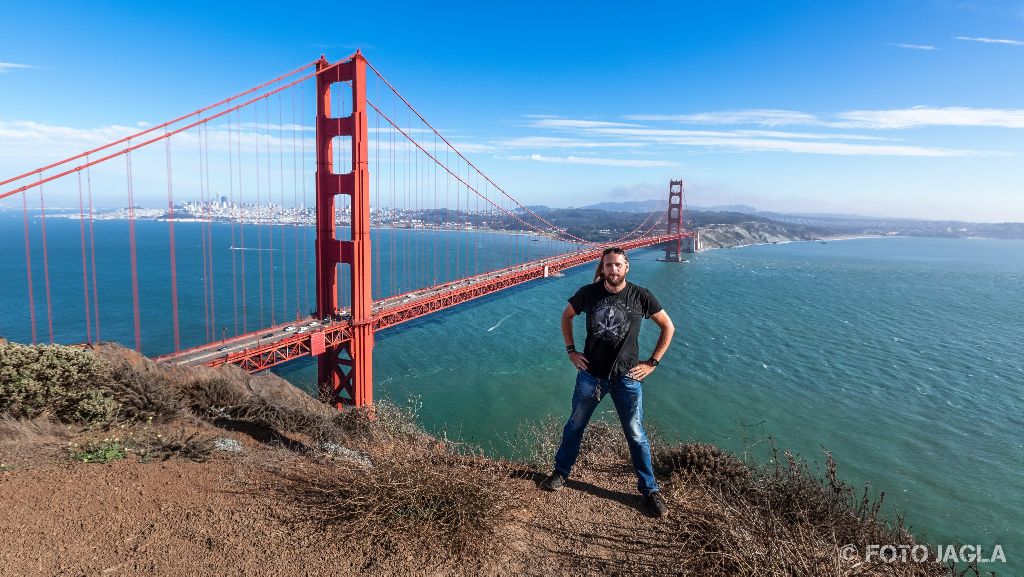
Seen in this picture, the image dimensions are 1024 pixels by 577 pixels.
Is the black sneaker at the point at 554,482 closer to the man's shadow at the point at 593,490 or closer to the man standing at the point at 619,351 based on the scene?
the man's shadow at the point at 593,490

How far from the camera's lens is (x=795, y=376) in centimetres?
2055

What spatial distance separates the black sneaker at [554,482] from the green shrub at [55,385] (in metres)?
5.05

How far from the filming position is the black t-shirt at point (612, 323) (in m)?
3.86

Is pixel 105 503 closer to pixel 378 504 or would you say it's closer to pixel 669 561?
pixel 378 504

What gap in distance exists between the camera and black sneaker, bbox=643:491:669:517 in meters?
3.85

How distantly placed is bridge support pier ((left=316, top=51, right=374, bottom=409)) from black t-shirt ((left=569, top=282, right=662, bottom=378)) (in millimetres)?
12613

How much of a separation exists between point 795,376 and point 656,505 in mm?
19857

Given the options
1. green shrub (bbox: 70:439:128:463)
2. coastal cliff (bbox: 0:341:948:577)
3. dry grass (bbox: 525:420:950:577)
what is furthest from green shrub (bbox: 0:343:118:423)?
dry grass (bbox: 525:420:950:577)

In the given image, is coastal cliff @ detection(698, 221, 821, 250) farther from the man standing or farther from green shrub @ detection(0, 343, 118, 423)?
green shrub @ detection(0, 343, 118, 423)

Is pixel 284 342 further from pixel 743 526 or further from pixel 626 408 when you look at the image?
pixel 743 526

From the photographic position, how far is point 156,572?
296cm

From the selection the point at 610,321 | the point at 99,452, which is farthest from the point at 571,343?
the point at 99,452

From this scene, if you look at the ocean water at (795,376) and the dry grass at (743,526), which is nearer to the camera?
the dry grass at (743,526)

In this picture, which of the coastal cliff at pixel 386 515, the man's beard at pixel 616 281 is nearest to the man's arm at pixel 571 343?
the man's beard at pixel 616 281
